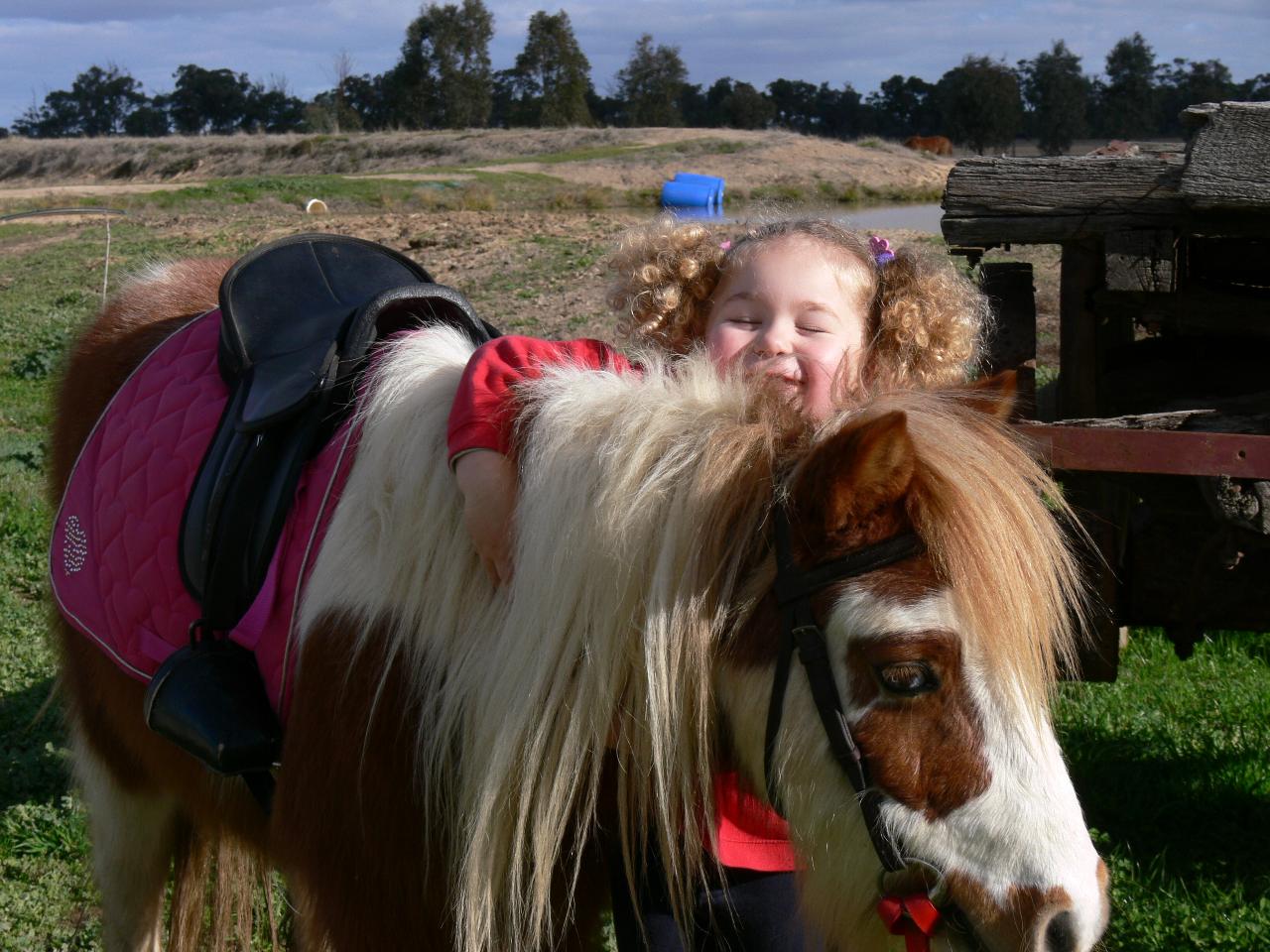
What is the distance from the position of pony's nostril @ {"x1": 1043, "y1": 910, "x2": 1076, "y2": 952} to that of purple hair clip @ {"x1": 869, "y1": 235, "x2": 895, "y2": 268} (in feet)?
4.04

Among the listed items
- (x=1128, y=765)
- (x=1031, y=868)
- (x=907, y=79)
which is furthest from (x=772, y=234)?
(x=907, y=79)

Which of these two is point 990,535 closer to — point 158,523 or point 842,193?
point 158,523

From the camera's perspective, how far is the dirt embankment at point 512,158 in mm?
26781

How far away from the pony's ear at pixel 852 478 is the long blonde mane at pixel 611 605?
0.17 ft

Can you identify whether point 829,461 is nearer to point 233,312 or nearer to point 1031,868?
point 1031,868

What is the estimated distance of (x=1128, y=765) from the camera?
3.83m

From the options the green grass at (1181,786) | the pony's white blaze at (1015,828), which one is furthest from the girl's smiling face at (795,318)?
the green grass at (1181,786)

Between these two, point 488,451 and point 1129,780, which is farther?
point 1129,780

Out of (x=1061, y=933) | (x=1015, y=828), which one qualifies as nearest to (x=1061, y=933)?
(x=1061, y=933)

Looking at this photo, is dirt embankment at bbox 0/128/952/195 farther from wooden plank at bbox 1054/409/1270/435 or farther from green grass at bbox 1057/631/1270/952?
wooden plank at bbox 1054/409/1270/435

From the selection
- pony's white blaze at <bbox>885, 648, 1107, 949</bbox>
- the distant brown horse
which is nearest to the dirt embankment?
the distant brown horse

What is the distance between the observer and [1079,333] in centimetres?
307

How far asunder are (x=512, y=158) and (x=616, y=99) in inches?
1256

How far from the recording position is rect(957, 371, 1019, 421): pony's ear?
5.26ft
